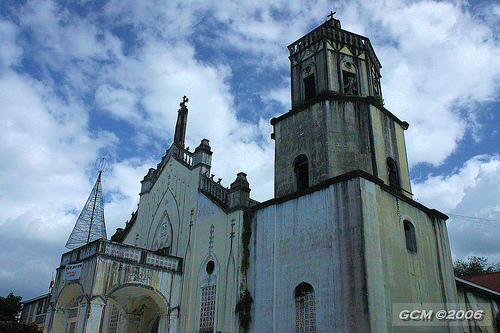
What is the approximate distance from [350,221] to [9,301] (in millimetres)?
32077

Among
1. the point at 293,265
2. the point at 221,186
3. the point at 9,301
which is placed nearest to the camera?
the point at 293,265

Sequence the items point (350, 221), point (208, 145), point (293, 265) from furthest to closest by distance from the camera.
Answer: point (208, 145) → point (293, 265) → point (350, 221)

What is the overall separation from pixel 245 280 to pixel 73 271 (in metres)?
6.96

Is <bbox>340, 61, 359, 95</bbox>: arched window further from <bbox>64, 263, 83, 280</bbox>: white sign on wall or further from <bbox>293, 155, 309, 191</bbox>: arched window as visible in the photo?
<bbox>64, 263, 83, 280</bbox>: white sign on wall

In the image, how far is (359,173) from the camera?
1344 cm

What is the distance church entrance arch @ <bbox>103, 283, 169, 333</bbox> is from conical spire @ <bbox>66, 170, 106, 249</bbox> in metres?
5.40

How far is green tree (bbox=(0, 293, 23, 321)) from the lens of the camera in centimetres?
3281

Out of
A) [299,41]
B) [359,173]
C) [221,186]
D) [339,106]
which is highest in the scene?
[299,41]

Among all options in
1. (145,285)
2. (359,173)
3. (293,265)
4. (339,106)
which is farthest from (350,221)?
(145,285)

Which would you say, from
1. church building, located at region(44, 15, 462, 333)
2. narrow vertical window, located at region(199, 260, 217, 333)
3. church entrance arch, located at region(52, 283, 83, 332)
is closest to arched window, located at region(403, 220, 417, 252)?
church building, located at region(44, 15, 462, 333)

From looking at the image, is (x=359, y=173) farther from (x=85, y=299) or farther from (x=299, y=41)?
(x=85, y=299)

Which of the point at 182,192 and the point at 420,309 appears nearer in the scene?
the point at 420,309

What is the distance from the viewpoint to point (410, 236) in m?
15.2

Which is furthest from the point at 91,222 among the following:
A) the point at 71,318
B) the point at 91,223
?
the point at 71,318
